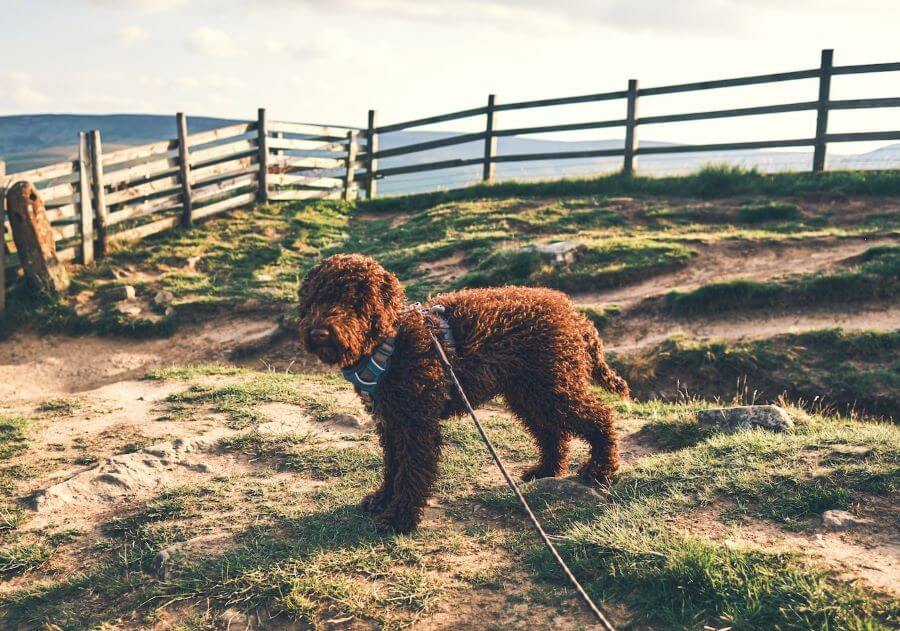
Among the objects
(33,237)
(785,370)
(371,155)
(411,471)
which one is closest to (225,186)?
(33,237)

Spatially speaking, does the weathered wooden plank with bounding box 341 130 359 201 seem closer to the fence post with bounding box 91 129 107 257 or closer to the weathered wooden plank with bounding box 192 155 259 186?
the weathered wooden plank with bounding box 192 155 259 186

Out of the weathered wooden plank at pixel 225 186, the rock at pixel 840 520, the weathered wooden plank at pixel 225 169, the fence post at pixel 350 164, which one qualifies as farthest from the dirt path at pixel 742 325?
the fence post at pixel 350 164

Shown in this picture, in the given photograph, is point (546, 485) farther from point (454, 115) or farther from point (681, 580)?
point (454, 115)

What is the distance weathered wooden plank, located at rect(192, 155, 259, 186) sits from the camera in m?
15.3

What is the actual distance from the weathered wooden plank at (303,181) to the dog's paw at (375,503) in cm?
1415

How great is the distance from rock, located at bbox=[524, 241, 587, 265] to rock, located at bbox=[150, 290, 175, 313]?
19.9ft

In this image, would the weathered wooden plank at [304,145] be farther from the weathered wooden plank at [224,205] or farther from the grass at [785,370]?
the grass at [785,370]

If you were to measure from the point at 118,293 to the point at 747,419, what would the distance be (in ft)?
33.6

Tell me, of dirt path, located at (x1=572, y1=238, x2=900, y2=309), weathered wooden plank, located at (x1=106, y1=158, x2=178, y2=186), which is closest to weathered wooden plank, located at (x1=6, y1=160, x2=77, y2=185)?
weathered wooden plank, located at (x1=106, y1=158, x2=178, y2=186)

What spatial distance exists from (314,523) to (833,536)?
120 inches

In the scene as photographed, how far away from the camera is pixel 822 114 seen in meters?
13.5

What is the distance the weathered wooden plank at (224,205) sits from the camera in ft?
50.2

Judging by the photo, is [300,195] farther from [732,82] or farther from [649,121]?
[732,82]

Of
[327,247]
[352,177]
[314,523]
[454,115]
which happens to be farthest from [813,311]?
[352,177]
